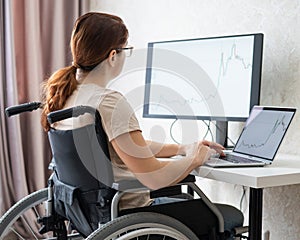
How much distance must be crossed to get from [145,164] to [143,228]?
172 millimetres

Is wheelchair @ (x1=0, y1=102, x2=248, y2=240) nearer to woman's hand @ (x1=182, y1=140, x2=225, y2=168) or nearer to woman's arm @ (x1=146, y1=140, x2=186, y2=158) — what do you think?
woman's hand @ (x1=182, y1=140, x2=225, y2=168)

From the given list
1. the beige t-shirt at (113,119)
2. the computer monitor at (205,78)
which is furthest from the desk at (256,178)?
the computer monitor at (205,78)

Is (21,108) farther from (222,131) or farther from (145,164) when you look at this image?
(222,131)

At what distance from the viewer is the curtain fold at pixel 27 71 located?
2.61m

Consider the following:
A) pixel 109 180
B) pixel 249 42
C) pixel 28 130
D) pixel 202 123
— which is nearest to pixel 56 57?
pixel 28 130

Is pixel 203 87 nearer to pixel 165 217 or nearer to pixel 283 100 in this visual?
pixel 283 100

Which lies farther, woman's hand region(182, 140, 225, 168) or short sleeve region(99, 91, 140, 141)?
woman's hand region(182, 140, 225, 168)

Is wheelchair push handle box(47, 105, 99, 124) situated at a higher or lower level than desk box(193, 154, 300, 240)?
higher

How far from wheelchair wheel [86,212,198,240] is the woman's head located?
488 millimetres

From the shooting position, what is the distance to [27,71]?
270 cm

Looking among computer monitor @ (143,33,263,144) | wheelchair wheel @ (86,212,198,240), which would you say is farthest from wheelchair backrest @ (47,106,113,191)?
computer monitor @ (143,33,263,144)

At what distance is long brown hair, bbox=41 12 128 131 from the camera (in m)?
1.44

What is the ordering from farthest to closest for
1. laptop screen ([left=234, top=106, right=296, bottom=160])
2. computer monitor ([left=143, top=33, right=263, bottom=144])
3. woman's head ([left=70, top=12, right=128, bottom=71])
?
computer monitor ([left=143, top=33, right=263, bottom=144]) → laptop screen ([left=234, top=106, right=296, bottom=160]) → woman's head ([left=70, top=12, right=128, bottom=71])

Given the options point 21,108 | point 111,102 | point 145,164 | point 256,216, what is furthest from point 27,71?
point 256,216
